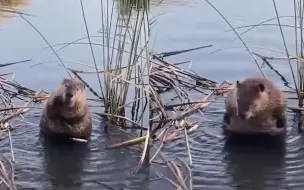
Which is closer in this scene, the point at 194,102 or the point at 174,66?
the point at 194,102

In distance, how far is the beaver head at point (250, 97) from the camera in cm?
453

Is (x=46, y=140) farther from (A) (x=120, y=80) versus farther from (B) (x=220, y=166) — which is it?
(B) (x=220, y=166)

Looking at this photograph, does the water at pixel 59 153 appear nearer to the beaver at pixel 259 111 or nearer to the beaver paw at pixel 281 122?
the beaver at pixel 259 111

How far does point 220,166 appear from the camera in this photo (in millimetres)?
4230

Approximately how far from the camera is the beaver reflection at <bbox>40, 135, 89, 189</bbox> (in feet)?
13.2

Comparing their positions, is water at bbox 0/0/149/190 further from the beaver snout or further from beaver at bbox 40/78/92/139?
the beaver snout

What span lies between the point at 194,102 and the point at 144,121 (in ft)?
1.40

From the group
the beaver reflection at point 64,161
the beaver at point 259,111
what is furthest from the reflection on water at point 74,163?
the beaver at point 259,111

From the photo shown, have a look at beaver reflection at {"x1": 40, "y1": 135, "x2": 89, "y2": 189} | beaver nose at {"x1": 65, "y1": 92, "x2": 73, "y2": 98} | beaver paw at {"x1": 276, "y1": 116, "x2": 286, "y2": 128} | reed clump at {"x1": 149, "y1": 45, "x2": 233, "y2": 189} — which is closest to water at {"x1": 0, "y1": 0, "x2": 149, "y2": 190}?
beaver reflection at {"x1": 40, "y1": 135, "x2": 89, "y2": 189}

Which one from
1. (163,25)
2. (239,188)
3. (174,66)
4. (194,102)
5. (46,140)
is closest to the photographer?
(239,188)

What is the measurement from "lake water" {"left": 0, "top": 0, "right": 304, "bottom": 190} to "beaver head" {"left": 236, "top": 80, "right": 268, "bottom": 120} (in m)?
0.27

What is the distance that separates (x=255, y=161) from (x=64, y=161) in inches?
49.1

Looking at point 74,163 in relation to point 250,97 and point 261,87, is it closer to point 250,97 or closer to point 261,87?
point 250,97

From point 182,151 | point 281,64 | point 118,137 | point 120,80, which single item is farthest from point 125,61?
point 281,64
